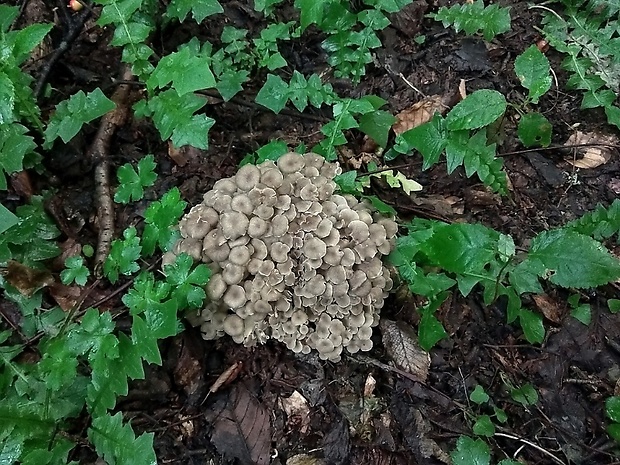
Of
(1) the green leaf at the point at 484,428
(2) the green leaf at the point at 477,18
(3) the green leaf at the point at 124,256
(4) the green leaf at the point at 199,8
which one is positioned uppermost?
(4) the green leaf at the point at 199,8

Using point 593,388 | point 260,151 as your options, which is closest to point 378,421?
point 593,388

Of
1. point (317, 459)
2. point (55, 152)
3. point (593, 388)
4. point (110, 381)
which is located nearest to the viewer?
point (110, 381)

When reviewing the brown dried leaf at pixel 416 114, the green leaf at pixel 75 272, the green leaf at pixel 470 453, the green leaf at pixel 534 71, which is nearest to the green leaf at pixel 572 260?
the green leaf at pixel 470 453

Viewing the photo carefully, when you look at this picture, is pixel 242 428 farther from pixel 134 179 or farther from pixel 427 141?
pixel 427 141

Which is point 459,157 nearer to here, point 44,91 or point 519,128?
point 519,128

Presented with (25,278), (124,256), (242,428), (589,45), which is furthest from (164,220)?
(589,45)

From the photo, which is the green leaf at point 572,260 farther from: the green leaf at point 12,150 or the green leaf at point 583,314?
the green leaf at point 12,150

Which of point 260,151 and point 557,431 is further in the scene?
point 260,151
